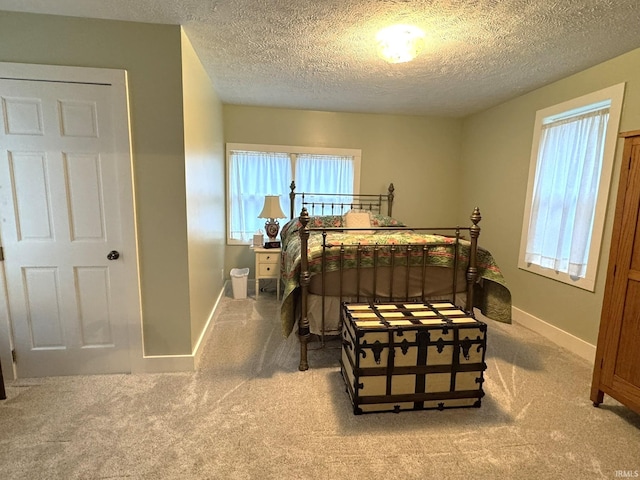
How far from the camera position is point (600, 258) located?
254cm

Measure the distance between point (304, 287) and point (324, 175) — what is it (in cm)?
242

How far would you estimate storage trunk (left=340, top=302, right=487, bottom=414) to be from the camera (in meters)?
1.88

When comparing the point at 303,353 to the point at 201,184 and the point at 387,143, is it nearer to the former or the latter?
the point at 201,184

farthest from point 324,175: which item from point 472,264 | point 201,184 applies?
point 472,264

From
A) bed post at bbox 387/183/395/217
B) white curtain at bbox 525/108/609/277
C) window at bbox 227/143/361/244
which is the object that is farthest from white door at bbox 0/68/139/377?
white curtain at bbox 525/108/609/277

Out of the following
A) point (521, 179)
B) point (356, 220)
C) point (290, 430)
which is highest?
point (521, 179)

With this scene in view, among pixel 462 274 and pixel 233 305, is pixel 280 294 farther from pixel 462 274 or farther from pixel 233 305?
pixel 462 274

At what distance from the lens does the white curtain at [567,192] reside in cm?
262

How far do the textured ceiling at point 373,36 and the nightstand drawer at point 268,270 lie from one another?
1970 mm

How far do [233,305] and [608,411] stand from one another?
10.8 feet

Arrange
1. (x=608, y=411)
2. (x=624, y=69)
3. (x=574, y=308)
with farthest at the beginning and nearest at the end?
1. (x=574, y=308)
2. (x=624, y=69)
3. (x=608, y=411)

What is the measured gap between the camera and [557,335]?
2.91 meters

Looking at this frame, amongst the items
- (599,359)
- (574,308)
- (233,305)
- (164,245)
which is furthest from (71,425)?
(574,308)

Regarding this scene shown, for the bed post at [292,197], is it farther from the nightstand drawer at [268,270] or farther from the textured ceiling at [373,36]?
the textured ceiling at [373,36]
